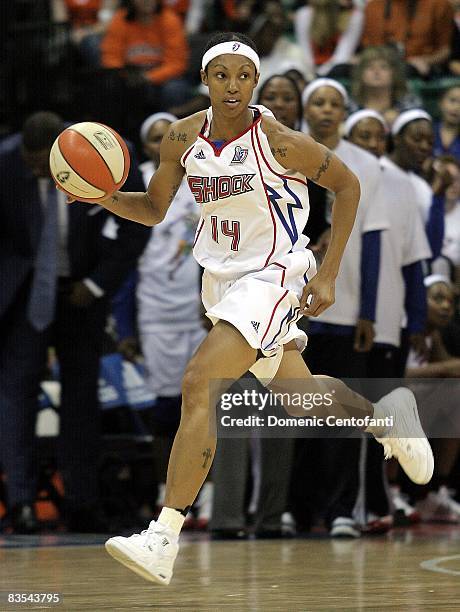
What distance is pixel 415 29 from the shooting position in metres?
11.9

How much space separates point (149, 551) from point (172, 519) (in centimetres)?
19

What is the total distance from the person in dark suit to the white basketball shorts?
8.74 ft

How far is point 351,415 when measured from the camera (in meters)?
6.39

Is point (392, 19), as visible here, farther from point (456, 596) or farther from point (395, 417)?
point (456, 596)

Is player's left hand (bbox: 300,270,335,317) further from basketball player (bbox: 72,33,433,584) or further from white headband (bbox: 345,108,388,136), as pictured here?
white headband (bbox: 345,108,388,136)

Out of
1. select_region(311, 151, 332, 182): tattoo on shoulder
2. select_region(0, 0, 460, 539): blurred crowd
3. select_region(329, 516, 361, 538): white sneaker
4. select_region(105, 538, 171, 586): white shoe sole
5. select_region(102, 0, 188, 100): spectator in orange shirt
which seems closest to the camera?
select_region(105, 538, 171, 586): white shoe sole

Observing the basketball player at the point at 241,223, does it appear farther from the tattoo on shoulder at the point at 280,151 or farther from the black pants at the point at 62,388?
the black pants at the point at 62,388

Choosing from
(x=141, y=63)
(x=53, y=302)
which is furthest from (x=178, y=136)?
(x=141, y=63)

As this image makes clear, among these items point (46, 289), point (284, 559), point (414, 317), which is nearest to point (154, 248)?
point (46, 289)

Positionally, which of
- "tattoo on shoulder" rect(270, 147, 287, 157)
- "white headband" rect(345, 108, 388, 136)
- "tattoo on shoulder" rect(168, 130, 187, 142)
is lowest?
"tattoo on shoulder" rect(270, 147, 287, 157)

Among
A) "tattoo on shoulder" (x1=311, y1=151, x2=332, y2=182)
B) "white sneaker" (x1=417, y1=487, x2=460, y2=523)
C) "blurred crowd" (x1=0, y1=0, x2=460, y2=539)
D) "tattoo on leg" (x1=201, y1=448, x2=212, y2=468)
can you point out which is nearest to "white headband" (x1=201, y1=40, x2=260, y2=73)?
"tattoo on shoulder" (x1=311, y1=151, x2=332, y2=182)

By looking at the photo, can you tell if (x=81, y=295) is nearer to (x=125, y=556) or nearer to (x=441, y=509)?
(x=441, y=509)

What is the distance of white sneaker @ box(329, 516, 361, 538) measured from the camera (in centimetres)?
823

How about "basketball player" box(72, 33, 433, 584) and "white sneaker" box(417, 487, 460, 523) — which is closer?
"basketball player" box(72, 33, 433, 584)
